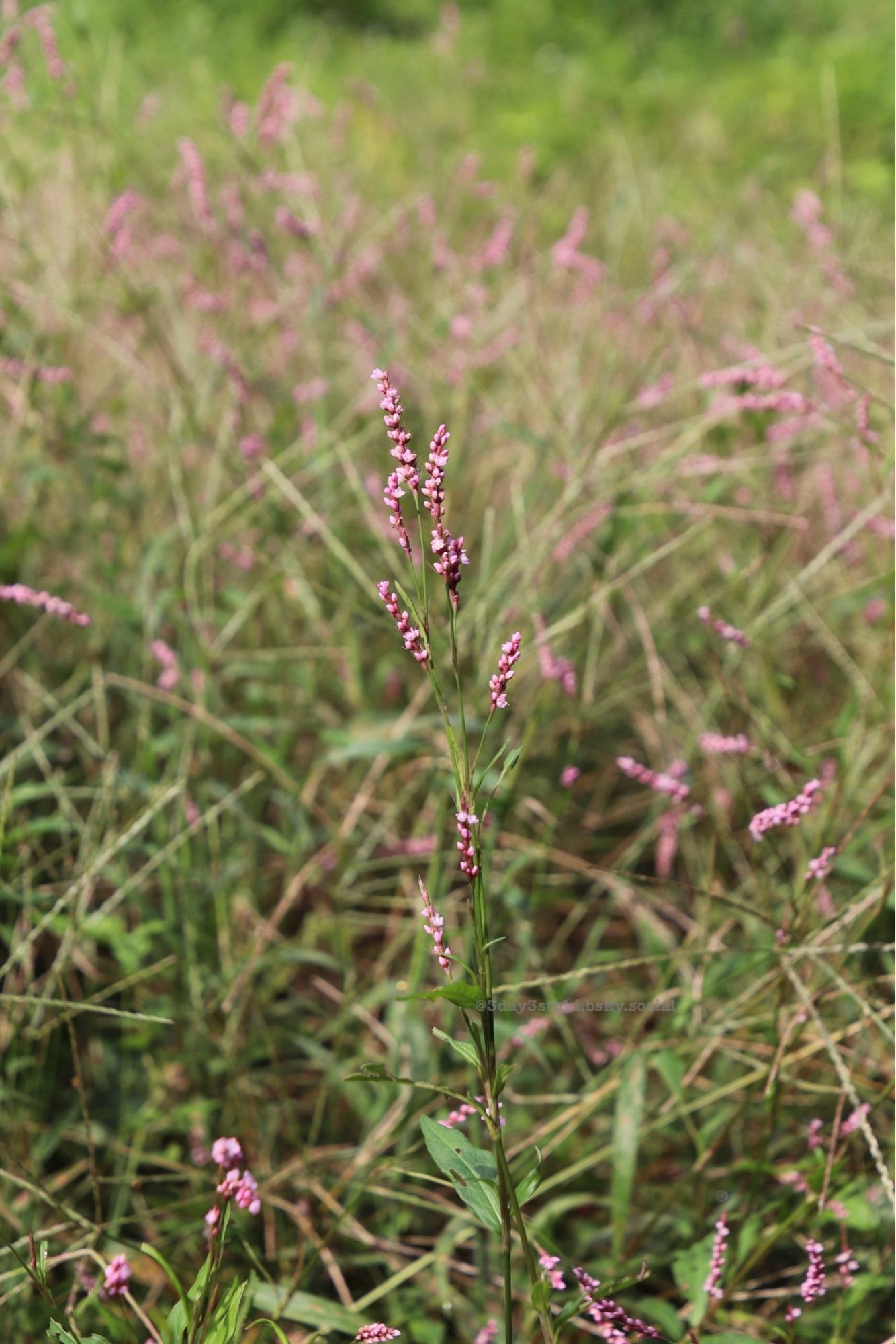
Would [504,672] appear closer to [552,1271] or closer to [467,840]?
[467,840]

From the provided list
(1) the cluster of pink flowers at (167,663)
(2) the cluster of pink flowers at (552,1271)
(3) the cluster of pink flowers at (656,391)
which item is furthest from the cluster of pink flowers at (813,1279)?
(3) the cluster of pink flowers at (656,391)

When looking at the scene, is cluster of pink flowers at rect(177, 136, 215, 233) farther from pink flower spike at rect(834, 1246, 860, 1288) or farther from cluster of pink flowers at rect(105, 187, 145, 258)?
pink flower spike at rect(834, 1246, 860, 1288)

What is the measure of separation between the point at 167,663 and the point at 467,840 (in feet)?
3.04

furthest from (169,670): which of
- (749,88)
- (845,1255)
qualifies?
(749,88)

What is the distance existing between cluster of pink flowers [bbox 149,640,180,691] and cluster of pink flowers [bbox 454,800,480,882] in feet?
2.74

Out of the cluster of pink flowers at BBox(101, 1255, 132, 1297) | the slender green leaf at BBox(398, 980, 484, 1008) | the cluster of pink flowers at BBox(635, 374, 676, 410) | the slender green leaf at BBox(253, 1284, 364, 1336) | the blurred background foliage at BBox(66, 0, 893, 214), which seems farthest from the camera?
the blurred background foliage at BBox(66, 0, 893, 214)

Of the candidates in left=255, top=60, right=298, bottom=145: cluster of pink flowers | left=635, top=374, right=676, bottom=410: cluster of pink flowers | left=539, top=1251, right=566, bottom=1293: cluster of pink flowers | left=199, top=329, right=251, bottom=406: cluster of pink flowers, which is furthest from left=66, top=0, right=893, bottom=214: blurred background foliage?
left=539, top=1251, right=566, bottom=1293: cluster of pink flowers

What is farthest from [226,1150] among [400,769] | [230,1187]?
[400,769]

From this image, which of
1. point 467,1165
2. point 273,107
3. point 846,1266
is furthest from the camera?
point 273,107

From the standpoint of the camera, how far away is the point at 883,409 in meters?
1.94

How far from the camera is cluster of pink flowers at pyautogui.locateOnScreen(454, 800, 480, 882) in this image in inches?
24.6

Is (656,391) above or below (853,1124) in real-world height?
above

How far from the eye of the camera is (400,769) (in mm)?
1520

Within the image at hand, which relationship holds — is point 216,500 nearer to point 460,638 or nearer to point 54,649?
point 54,649
